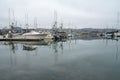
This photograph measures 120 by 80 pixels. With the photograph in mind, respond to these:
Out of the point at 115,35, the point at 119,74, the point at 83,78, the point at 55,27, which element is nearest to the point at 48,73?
the point at 83,78

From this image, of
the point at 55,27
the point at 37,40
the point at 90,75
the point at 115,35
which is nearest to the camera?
the point at 90,75

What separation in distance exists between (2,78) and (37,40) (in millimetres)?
40610

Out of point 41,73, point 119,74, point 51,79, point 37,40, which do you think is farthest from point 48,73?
point 37,40

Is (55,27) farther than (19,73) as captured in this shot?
Yes

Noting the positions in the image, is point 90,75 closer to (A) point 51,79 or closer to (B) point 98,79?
(B) point 98,79

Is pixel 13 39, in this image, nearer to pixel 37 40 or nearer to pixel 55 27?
pixel 37 40

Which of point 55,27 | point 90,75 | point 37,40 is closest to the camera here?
point 90,75

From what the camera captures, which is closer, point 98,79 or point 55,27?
point 98,79

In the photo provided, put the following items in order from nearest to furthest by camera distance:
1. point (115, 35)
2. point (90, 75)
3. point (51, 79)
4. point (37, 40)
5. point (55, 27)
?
point (51, 79)
point (90, 75)
point (37, 40)
point (55, 27)
point (115, 35)

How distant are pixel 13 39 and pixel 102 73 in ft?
144

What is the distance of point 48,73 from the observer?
15.7m

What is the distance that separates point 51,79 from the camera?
542 inches

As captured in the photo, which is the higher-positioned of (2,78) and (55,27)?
(55,27)

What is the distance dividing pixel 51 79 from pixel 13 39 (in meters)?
44.4
